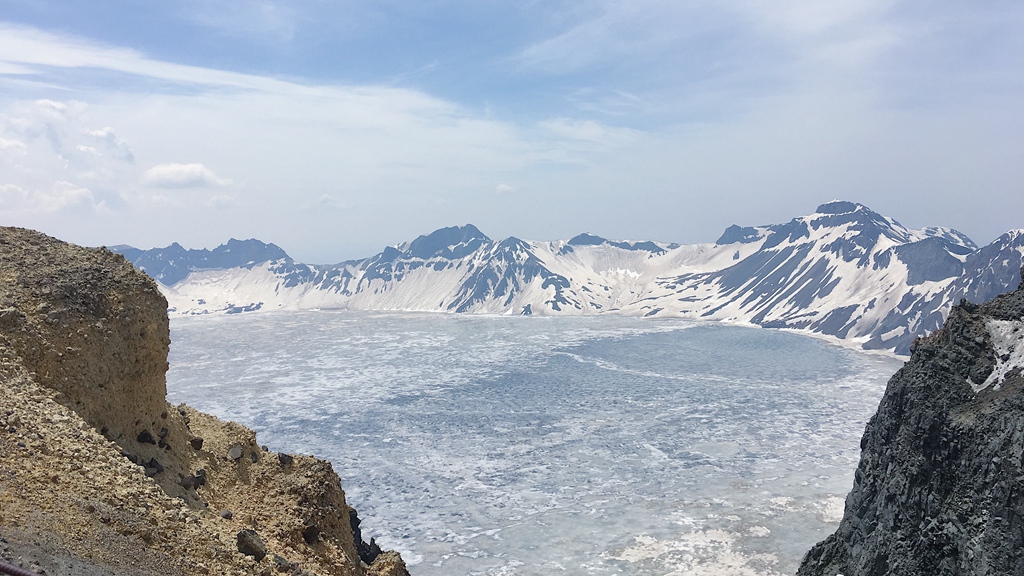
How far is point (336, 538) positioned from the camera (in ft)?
56.9

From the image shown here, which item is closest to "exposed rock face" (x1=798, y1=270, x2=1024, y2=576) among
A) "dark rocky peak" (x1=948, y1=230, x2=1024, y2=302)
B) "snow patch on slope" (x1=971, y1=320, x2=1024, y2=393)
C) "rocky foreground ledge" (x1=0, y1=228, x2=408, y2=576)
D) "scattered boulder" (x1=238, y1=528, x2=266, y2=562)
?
"snow patch on slope" (x1=971, y1=320, x2=1024, y2=393)

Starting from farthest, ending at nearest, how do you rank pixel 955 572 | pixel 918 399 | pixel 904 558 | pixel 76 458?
pixel 918 399 → pixel 904 558 → pixel 955 572 → pixel 76 458

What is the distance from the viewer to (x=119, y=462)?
38.5 feet

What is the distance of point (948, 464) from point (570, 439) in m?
51.8

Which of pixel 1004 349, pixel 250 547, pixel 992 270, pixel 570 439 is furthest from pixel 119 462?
pixel 992 270

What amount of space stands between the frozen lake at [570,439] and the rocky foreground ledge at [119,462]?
2964 cm

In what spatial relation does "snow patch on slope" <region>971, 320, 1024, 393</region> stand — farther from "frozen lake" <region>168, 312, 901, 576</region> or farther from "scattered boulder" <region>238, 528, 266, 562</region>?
"scattered boulder" <region>238, 528, 266, 562</region>

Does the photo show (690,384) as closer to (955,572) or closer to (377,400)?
(377,400)

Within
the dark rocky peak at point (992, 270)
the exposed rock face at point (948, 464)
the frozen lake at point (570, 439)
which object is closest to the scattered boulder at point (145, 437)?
the exposed rock face at point (948, 464)

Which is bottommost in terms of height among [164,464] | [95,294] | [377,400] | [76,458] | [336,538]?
[377,400]

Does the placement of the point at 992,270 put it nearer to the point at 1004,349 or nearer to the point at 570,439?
the point at 570,439

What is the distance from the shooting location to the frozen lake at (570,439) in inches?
1890

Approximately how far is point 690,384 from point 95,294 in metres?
97.2

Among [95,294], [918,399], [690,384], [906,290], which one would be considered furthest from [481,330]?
[95,294]
